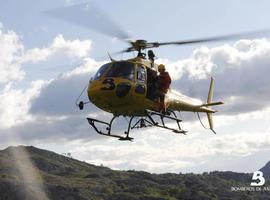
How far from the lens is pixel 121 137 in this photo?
36.0m

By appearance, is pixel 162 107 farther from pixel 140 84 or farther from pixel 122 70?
pixel 122 70

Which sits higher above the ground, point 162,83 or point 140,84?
point 162,83

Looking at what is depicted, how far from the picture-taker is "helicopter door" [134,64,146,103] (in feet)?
111

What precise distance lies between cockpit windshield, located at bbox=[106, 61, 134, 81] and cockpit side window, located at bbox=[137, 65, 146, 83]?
642mm

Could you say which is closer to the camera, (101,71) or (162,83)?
(101,71)

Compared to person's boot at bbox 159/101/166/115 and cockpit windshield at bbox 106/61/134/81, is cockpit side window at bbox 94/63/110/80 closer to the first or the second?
cockpit windshield at bbox 106/61/134/81

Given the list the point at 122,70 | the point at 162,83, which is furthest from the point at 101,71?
the point at 162,83

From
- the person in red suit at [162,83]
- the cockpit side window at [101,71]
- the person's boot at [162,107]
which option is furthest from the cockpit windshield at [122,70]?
the person's boot at [162,107]

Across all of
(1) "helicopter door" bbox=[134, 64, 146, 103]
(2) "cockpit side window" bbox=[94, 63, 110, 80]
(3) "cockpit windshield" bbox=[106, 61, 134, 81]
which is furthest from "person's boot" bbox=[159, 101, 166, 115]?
(2) "cockpit side window" bbox=[94, 63, 110, 80]

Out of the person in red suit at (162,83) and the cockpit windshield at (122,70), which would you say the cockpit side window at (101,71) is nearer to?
the cockpit windshield at (122,70)

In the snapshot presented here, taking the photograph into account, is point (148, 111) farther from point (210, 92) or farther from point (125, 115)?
point (210, 92)

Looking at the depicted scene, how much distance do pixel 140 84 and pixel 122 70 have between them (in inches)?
72.4

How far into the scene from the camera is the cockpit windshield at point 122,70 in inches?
1302

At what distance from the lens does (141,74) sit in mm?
34469
